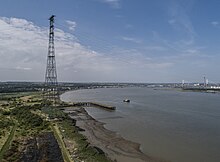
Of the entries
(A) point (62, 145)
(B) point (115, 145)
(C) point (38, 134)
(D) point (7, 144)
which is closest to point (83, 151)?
(A) point (62, 145)

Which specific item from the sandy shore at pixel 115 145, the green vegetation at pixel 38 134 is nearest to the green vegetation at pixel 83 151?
the green vegetation at pixel 38 134

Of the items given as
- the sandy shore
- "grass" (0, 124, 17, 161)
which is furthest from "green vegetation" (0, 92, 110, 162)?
the sandy shore

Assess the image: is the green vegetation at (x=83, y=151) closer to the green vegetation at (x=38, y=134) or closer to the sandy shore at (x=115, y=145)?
the green vegetation at (x=38, y=134)

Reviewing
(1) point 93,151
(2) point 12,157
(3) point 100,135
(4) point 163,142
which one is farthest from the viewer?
(3) point 100,135

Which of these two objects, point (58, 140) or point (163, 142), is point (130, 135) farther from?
point (58, 140)

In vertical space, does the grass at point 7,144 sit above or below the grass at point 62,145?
above

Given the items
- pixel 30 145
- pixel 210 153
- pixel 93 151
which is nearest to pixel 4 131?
pixel 30 145

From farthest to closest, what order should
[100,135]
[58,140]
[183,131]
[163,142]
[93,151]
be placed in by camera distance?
[183,131], [100,135], [163,142], [58,140], [93,151]

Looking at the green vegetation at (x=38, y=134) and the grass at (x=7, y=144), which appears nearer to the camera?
the green vegetation at (x=38, y=134)

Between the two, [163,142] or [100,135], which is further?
[100,135]

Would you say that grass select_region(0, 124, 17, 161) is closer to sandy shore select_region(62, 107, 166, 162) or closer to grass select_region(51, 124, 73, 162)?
grass select_region(51, 124, 73, 162)

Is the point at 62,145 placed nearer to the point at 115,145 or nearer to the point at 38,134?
the point at 38,134
